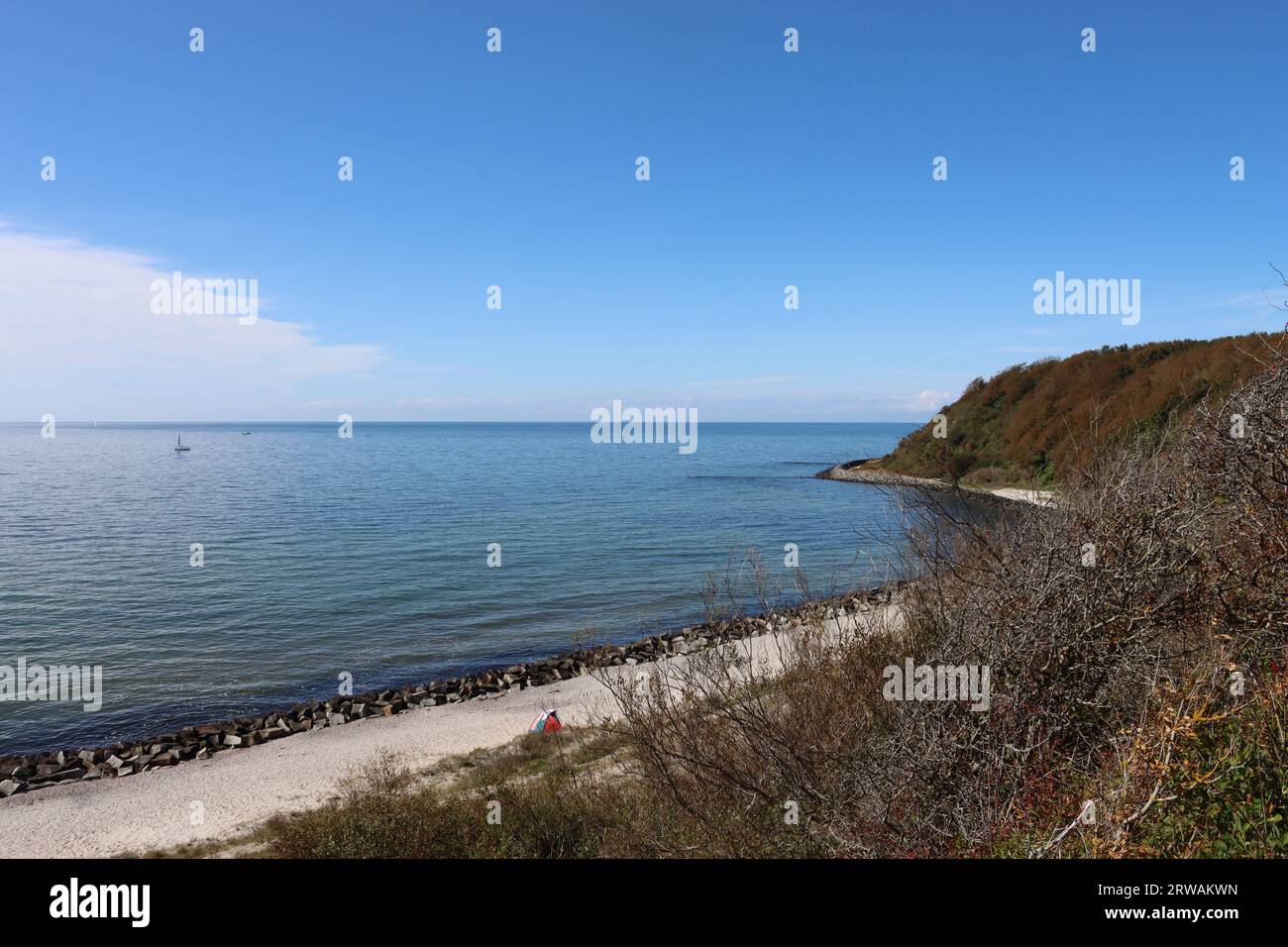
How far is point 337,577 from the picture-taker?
1375 inches

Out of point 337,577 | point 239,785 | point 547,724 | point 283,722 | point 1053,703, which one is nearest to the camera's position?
point 1053,703

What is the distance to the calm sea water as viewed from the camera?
22.8 m

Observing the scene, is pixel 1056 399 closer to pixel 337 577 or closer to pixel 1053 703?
pixel 337 577

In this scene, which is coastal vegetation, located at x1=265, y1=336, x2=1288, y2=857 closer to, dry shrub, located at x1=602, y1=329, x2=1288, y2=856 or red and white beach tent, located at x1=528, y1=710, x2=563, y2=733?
dry shrub, located at x1=602, y1=329, x2=1288, y2=856

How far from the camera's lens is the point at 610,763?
14.3 m

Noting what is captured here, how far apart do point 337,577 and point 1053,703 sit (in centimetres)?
3338

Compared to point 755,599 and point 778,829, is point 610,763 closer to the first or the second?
point 778,829

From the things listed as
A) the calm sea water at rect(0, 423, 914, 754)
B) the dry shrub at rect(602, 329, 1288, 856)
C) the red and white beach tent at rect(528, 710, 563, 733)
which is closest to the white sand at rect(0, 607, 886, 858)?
the red and white beach tent at rect(528, 710, 563, 733)

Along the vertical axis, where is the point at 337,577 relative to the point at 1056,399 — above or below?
below

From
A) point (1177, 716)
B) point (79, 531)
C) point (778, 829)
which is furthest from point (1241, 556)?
point (79, 531)

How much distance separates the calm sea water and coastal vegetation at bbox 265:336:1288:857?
297 centimetres

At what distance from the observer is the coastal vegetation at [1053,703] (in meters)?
5.21

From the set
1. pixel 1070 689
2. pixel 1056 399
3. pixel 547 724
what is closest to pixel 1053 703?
pixel 1070 689
